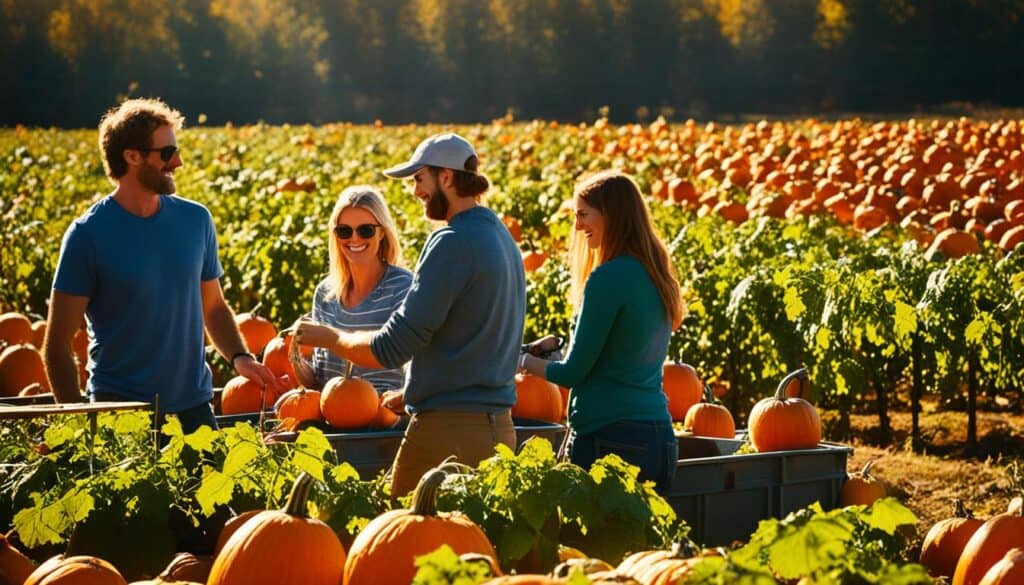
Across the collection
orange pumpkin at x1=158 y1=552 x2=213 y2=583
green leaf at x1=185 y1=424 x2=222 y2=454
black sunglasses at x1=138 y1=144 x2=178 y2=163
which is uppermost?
black sunglasses at x1=138 y1=144 x2=178 y2=163

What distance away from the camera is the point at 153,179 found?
530 centimetres

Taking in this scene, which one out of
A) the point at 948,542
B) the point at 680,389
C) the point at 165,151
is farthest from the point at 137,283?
the point at 680,389

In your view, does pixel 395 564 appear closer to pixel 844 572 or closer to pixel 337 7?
pixel 844 572

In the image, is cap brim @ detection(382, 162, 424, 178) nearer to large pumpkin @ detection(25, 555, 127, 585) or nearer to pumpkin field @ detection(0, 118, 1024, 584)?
pumpkin field @ detection(0, 118, 1024, 584)

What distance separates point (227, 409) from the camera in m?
7.30

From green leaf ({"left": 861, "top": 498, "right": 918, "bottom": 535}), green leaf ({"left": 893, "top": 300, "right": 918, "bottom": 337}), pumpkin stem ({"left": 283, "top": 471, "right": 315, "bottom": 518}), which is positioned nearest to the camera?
green leaf ({"left": 861, "top": 498, "right": 918, "bottom": 535})

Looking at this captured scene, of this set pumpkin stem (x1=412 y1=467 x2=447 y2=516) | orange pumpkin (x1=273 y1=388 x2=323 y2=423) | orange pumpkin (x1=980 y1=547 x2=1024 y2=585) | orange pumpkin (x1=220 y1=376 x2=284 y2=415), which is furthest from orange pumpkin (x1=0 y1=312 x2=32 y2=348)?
orange pumpkin (x1=980 y1=547 x2=1024 y2=585)

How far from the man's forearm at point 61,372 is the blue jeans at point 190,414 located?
183 millimetres

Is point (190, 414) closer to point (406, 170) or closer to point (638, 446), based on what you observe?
point (406, 170)

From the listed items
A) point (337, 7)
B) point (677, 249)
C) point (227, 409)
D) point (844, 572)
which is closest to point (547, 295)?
point (677, 249)

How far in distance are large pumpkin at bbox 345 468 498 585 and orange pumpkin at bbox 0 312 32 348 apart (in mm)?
6983

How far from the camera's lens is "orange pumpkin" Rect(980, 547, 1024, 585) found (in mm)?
3600

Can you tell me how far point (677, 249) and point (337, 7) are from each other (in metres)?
97.4

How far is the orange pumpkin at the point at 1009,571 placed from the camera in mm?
3600
